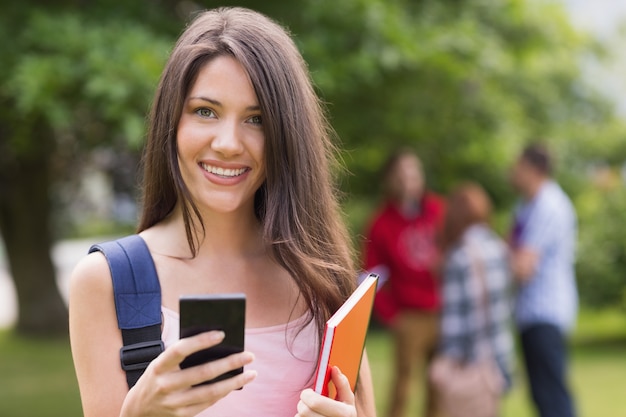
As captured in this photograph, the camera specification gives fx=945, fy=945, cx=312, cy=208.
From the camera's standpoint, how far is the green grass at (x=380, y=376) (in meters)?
8.40

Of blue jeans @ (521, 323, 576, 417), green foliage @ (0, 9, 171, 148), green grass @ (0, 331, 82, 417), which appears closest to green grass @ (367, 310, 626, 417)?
blue jeans @ (521, 323, 576, 417)

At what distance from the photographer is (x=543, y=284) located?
234 inches

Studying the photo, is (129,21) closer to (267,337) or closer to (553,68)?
(267,337)

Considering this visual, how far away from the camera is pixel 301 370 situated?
190 cm

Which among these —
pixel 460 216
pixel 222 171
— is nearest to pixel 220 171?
pixel 222 171

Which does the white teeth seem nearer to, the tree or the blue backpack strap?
the blue backpack strap

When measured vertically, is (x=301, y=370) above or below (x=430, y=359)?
above

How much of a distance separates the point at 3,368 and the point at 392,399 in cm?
581

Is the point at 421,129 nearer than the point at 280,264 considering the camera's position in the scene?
No

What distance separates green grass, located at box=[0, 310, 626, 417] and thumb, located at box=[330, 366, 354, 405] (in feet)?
18.0

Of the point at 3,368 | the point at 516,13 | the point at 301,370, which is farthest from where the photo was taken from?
the point at 3,368

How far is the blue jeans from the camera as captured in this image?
5797 mm

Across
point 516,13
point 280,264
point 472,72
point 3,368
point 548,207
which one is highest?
point 516,13

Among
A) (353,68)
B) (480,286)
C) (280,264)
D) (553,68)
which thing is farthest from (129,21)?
(553,68)
